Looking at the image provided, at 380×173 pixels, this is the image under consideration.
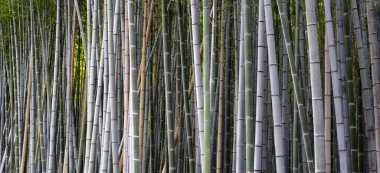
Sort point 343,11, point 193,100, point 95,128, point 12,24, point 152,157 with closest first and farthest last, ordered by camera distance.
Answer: point 343,11, point 95,128, point 193,100, point 152,157, point 12,24

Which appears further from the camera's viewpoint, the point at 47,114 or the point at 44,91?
the point at 44,91

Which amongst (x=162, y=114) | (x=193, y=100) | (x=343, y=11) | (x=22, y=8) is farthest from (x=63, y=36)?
(x=343, y=11)

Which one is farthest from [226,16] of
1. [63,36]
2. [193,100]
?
[63,36]

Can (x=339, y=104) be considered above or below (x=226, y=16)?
below

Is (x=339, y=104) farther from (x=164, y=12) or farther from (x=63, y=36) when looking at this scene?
(x=63, y=36)

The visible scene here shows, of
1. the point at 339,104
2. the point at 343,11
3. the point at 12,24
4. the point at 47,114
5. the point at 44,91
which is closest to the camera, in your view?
the point at 339,104

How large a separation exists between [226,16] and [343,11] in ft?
2.58

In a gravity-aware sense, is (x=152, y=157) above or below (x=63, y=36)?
below

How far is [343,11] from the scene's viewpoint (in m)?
2.25

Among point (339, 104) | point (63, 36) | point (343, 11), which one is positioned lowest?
point (339, 104)

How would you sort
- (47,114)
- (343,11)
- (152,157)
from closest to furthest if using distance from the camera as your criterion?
(343,11) < (152,157) < (47,114)

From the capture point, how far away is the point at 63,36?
475 centimetres

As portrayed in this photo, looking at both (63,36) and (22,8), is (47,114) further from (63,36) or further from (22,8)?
(22,8)

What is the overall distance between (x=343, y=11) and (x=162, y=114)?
1.94 meters
